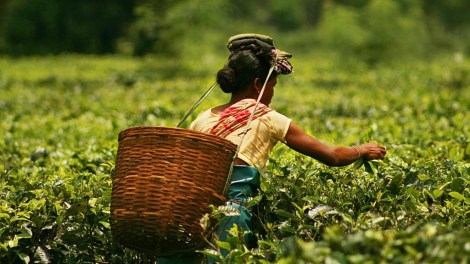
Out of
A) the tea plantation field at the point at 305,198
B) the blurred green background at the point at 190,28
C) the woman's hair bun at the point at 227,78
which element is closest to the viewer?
the tea plantation field at the point at 305,198

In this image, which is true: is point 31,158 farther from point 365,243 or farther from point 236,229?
point 365,243

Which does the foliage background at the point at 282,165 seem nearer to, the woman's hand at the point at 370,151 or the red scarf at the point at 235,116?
the woman's hand at the point at 370,151

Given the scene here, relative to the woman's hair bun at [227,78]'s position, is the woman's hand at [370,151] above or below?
below

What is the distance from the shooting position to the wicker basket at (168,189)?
11.5 ft

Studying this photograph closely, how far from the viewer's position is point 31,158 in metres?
6.76

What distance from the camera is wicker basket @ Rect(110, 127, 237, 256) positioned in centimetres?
350

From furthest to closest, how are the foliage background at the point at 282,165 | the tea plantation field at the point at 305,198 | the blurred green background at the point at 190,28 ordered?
1. the blurred green background at the point at 190,28
2. the foliage background at the point at 282,165
3. the tea plantation field at the point at 305,198

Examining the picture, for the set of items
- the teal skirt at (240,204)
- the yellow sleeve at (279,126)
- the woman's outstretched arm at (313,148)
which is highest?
the yellow sleeve at (279,126)

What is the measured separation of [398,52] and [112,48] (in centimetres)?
1410

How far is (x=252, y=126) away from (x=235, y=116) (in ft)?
0.37

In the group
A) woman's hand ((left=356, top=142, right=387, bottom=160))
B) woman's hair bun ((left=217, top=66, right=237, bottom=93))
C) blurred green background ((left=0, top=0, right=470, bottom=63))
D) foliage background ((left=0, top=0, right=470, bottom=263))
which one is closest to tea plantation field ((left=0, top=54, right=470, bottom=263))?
foliage background ((left=0, top=0, right=470, bottom=263))

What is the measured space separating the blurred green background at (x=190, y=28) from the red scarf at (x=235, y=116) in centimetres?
1978

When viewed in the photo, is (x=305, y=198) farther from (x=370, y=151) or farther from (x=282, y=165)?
(x=282, y=165)

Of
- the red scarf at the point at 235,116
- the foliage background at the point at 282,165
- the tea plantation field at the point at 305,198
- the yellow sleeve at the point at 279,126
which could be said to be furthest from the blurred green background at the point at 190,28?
the yellow sleeve at the point at 279,126
